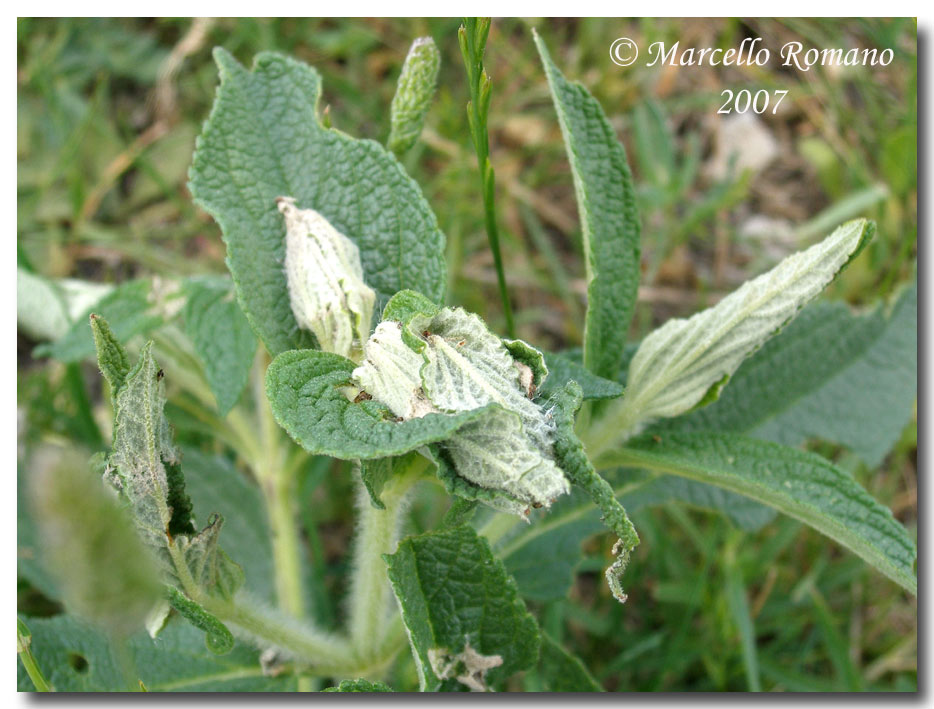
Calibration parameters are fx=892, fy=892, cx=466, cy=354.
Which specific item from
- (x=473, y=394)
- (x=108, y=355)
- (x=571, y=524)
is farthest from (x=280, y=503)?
(x=473, y=394)

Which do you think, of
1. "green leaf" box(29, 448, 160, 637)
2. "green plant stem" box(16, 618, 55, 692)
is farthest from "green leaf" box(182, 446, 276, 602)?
"green leaf" box(29, 448, 160, 637)

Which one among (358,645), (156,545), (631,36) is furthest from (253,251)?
(631,36)

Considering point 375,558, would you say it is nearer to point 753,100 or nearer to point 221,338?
point 221,338

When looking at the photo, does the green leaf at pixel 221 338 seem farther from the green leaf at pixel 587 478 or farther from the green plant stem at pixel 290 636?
the green leaf at pixel 587 478

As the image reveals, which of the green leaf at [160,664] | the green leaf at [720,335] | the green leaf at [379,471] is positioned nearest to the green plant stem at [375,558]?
the green leaf at [379,471]

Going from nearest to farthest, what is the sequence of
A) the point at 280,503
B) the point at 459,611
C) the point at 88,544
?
the point at 88,544
the point at 459,611
the point at 280,503

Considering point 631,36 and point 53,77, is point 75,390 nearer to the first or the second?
point 53,77
